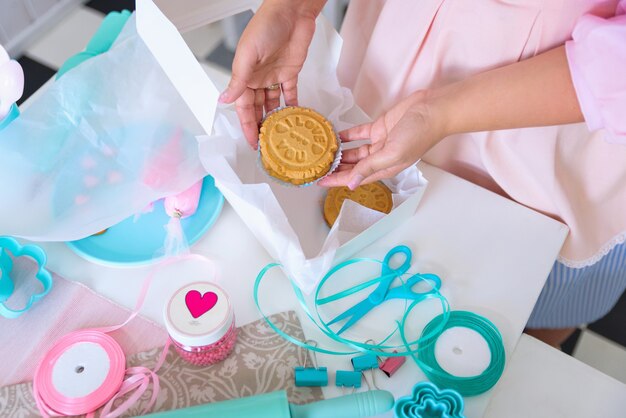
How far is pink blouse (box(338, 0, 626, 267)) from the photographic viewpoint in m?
0.64

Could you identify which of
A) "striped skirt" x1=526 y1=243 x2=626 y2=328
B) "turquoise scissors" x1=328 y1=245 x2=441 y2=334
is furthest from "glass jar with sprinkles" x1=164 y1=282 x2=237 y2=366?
"striped skirt" x1=526 y1=243 x2=626 y2=328

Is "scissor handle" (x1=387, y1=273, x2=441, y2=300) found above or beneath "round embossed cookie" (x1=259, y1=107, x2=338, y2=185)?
beneath

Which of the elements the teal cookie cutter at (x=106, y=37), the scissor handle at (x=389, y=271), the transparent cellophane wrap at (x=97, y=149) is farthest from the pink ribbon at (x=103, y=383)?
the teal cookie cutter at (x=106, y=37)

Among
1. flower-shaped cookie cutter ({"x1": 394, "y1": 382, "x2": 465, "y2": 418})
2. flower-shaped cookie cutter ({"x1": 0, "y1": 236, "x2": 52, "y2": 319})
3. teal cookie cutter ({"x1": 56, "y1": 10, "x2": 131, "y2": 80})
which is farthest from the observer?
teal cookie cutter ({"x1": 56, "y1": 10, "x2": 131, "y2": 80})

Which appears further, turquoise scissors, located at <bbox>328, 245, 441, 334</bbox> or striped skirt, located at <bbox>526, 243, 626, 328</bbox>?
striped skirt, located at <bbox>526, 243, 626, 328</bbox>

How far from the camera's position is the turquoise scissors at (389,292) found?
2.22 feet

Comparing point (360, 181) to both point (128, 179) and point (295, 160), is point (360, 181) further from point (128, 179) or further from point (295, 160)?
point (128, 179)

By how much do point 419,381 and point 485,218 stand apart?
0.25 meters

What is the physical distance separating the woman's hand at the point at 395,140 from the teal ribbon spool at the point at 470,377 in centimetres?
19

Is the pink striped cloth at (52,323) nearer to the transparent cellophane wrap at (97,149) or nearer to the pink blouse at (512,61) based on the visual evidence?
the transparent cellophane wrap at (97,149)

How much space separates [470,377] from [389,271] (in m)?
0.15

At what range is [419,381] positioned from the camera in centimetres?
64

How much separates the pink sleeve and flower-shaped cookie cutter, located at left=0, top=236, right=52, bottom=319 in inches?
25.7

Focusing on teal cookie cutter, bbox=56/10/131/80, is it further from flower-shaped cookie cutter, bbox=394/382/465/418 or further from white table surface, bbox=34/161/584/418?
flower-shaped cookie cutter, bbox=394/382/465/418
